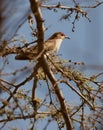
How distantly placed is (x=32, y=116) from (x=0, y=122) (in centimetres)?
26

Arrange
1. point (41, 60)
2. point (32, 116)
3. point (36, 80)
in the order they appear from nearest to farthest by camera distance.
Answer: point (41, 60), point (32, 116), point (36, 80)

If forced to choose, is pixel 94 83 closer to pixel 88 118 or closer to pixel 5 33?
pixel 88 118

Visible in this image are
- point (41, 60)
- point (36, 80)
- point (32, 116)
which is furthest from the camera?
point (36, 80)

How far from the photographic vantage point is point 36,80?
128 inches

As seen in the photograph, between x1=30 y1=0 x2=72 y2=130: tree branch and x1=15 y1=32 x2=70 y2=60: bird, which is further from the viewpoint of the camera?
x1=15 y1=32 x2=70 y2=60: bird

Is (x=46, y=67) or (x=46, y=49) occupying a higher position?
(x=46, y=49)

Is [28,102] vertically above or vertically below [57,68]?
below

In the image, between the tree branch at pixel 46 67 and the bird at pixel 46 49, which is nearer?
the tree branch at pixel 46 67

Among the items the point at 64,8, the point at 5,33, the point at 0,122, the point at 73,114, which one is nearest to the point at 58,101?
the point at 73,114

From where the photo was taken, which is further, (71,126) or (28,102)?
(28,102)

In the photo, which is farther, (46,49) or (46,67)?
(46,49)

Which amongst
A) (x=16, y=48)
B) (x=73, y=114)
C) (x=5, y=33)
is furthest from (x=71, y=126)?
(x=5, y=33)

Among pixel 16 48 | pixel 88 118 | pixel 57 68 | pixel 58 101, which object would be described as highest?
pixel 16 48

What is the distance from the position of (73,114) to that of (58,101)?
177 mm
